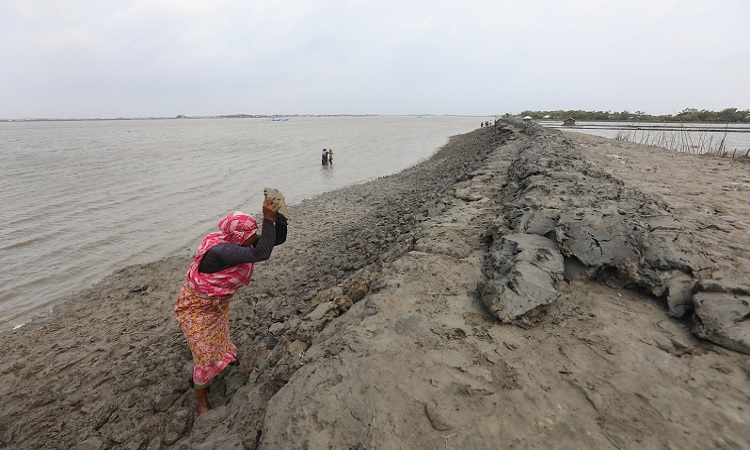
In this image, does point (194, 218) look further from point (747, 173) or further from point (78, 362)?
point (747, 173)

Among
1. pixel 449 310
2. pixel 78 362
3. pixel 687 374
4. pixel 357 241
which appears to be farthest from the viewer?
pixel 357 241

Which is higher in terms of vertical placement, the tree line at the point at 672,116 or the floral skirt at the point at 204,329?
the tree line at the point at 672,116

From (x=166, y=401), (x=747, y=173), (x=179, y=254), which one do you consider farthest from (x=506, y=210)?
(x=747, y=173)

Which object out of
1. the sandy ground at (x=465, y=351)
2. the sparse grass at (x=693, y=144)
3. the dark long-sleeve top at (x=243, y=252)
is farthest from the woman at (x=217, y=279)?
the sparse grass at (x=693, y=144)

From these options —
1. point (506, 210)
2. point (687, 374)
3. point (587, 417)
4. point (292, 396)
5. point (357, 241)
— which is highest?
point (506, 210)

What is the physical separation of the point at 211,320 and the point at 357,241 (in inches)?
175

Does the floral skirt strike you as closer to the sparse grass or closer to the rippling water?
the rippling water

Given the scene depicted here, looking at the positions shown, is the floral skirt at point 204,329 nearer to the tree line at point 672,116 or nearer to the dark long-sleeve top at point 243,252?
the dark long-sleeve top at point 243,252

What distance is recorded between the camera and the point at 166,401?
137 inches

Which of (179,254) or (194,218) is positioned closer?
(179,254)

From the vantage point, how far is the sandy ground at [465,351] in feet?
6.26

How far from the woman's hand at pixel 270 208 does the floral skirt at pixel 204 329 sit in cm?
105

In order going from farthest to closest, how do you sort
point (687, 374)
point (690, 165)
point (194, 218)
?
point (194, 218) < point (690, 165) < point (687, 374)

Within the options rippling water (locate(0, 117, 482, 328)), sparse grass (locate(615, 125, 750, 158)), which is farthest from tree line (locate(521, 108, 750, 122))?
rippling water (locate(0, 117, 482, 328))
